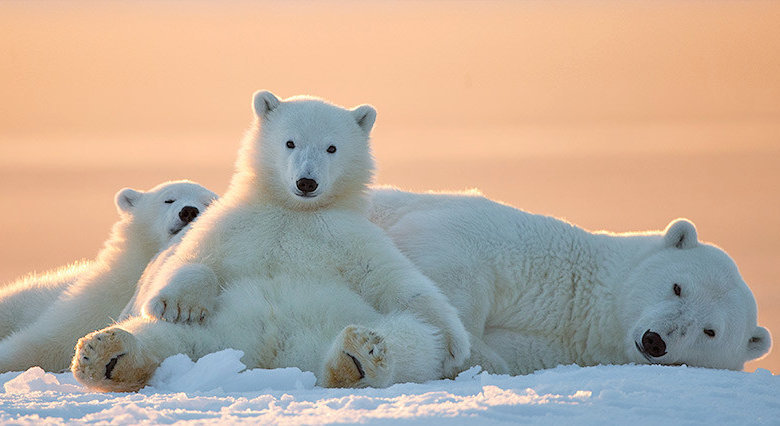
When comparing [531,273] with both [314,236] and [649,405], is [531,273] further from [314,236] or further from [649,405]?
[649,405]

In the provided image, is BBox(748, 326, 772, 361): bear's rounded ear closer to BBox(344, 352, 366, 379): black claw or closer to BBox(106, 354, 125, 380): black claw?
BBox(344, 352, 366, 379): black claw

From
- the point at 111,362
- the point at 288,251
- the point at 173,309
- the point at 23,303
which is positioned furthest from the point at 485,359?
the point at 23,303

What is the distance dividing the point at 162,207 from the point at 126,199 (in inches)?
21.3

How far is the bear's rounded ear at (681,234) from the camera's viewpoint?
712 centimetres

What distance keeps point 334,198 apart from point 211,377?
184 centimetres

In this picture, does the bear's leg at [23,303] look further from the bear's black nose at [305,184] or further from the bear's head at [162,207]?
the bear's black nose at [305,184]

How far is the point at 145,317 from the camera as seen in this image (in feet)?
17.6

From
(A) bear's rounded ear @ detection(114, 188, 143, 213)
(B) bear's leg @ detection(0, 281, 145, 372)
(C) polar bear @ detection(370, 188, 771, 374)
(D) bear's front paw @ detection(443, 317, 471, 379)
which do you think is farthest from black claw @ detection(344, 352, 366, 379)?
(A) bear's rounded ear @ detection(114, 188, 143, 213)

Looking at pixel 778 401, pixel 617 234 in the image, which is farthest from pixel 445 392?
pixel 617 234

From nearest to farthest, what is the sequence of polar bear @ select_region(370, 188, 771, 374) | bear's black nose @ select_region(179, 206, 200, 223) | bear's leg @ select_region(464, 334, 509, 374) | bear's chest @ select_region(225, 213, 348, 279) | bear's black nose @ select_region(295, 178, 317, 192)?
bear's chest @ select_region(225, 213, 348, 279) → bear's black nose @ select_region(295, 178, 317, 192) → bear's leg @ select_region(464, 334, 509, 374) → polar bear @ select_region(370, 188, 771, 374) → bear's black nose @ select_region(179, 206, 200, 223)

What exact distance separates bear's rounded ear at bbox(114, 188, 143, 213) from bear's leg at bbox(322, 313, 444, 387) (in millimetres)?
3728

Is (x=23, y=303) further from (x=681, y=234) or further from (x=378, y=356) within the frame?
(x=681, y=234)

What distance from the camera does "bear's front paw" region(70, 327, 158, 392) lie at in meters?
4.70

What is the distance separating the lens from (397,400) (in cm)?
429
